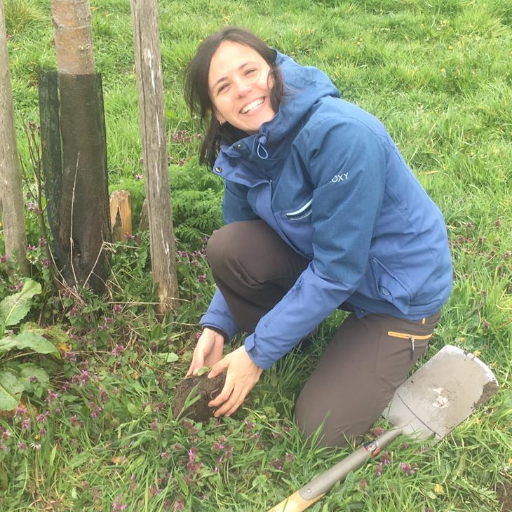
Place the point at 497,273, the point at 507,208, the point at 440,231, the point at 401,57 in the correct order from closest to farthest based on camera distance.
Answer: the point at 440,231
the point at 497,273
the point at 507,208
the point at 401,57

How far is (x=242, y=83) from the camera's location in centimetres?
192

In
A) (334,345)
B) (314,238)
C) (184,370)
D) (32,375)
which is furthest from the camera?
(184,370)

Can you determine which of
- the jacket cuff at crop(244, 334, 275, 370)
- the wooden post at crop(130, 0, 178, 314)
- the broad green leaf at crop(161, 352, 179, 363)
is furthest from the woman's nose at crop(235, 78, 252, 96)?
the broad green leaf at crop(161, 352, 179, 363)

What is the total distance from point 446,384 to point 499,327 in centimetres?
48

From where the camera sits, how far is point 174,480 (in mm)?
1986

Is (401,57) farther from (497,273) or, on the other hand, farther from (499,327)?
(499,327)

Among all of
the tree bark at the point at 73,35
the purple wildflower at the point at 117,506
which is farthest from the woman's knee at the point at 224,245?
the purple wildflower at the point at 117,506

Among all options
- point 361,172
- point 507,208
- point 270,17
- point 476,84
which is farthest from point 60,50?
point 270,17

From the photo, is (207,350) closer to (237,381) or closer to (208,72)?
(237,381)

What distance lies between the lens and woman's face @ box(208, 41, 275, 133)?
6.32 ft

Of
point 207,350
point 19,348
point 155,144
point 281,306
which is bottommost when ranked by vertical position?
point 207,350

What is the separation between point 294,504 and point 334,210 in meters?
0.98

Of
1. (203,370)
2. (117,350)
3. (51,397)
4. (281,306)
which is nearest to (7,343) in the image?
(51,397)

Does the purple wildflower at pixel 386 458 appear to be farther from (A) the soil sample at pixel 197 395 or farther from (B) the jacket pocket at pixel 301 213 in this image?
(B) the jacket pocket at pixel 301 213
